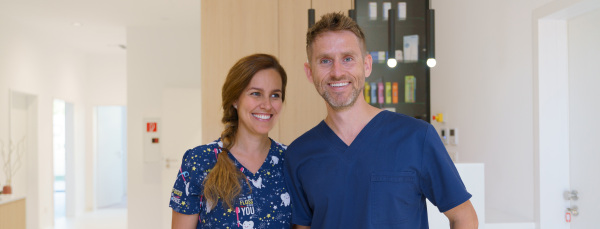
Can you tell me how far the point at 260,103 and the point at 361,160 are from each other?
1.50 ft

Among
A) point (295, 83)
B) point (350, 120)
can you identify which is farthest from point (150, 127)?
point (350, 120)

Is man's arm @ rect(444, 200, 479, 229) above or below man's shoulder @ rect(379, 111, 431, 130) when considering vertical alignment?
below

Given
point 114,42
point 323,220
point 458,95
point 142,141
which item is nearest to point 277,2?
point 458,95

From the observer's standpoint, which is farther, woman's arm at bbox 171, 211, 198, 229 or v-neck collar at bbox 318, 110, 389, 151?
woman's arm at bbox 171, 211, 198, 229

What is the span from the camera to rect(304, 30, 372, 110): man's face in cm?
155

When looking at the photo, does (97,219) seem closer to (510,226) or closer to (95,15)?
(95,15)

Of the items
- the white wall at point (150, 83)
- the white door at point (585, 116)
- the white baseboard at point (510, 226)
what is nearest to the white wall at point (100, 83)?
the white wall at point (150, 83)

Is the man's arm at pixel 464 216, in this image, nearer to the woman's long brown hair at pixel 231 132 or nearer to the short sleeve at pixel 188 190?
the woman's long brown hair at pixel 231 132

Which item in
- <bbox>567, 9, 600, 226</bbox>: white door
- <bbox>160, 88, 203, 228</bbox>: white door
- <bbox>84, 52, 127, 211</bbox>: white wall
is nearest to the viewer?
<bbox>567, 9, 600, 226</bbox>: white door

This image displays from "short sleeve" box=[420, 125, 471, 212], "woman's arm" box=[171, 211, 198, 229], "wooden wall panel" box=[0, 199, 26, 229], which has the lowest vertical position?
"wooden wall panel" box=[0, 199, 26, 229]

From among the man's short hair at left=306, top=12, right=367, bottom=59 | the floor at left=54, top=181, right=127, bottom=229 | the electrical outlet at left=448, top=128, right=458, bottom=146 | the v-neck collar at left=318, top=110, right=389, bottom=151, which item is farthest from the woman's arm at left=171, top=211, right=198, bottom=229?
the floor at left=54, top=181, right=127, bottom=229

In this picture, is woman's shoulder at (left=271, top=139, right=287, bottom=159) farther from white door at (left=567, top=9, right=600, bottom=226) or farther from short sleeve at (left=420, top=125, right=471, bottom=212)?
white door at (left=567, top=9, right=600, bottom=226)

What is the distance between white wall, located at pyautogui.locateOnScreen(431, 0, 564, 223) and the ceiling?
3129 millimetres

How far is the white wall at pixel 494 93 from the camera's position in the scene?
10.1 ft
